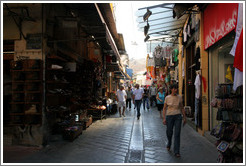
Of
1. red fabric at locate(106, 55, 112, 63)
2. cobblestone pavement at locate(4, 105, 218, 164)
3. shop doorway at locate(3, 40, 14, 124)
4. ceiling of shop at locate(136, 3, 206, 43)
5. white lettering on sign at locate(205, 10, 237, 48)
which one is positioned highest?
ceiling of shop at locate(136, 3, 206, 43)

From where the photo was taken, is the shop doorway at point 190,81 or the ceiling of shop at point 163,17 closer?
the ceiling of shop at point 163,17

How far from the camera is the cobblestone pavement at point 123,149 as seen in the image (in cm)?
528

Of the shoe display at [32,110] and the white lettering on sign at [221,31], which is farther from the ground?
the white lettering on sign at [221,31]

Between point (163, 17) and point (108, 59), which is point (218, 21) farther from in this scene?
point (108, 59)

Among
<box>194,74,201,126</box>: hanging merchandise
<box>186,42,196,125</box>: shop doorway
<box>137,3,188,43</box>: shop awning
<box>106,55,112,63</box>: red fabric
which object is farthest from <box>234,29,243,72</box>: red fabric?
<box>106,55,112,63</box>: red fabric

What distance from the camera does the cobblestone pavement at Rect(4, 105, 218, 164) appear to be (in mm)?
5281

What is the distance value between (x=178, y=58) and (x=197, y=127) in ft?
17.6

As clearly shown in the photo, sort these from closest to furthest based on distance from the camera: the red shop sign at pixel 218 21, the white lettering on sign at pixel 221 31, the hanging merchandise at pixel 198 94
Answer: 1. the white lettering on sign at pixel 221 31
2. the red shop sign at pixel 218 21
3. the hanging merchandise at pixel 198 94

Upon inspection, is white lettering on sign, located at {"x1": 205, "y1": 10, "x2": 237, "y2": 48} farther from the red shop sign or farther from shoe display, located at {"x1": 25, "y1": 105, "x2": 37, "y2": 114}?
shoe display, located at {"x1": 25, "y1": 105, "x2": 37, "y2": 114}

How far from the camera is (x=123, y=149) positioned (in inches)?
245

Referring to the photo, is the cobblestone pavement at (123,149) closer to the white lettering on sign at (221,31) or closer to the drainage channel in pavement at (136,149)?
the drainage channel in pavement at (136,149)

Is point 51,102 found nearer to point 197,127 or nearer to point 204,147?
point 204,147

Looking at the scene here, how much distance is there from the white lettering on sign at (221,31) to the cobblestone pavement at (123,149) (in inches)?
114

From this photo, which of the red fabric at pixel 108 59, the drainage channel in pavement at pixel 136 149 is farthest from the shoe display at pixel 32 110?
the red fabric at pixel 108 59
